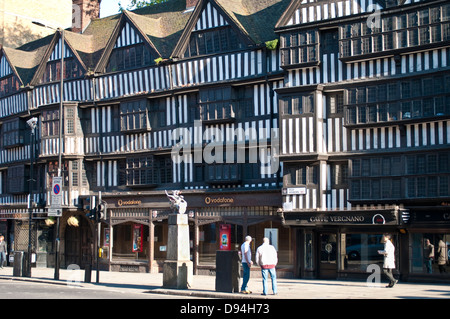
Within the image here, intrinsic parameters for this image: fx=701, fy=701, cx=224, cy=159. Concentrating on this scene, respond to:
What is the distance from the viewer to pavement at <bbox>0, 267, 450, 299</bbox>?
65.5 ft

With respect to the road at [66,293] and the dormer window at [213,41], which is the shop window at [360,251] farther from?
the dormer window at [213,41]

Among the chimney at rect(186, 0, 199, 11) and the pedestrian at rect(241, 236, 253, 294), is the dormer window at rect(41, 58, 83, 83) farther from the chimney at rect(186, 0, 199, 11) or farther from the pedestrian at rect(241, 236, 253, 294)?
the pedestrian at rect(241, 236, 253, 294)

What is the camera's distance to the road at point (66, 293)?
20.1m

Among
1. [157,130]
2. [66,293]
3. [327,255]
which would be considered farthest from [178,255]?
[157,130]

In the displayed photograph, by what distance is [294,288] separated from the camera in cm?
2300

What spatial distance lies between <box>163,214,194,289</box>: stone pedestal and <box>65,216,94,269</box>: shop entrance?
48.7 ft

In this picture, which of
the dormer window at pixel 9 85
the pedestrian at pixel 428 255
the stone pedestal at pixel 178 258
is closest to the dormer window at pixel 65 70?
the dormer window at pixel 9 85

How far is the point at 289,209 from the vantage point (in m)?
27.9

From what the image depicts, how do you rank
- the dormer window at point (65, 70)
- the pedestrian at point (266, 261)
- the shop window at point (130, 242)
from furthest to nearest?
1. the dormer window at point (65, 70)
2. the shop window at point (130, 242)
3. the pedestrian at point (266, 261)

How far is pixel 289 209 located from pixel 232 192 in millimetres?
3416

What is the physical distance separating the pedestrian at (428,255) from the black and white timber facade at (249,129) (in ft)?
0.66
